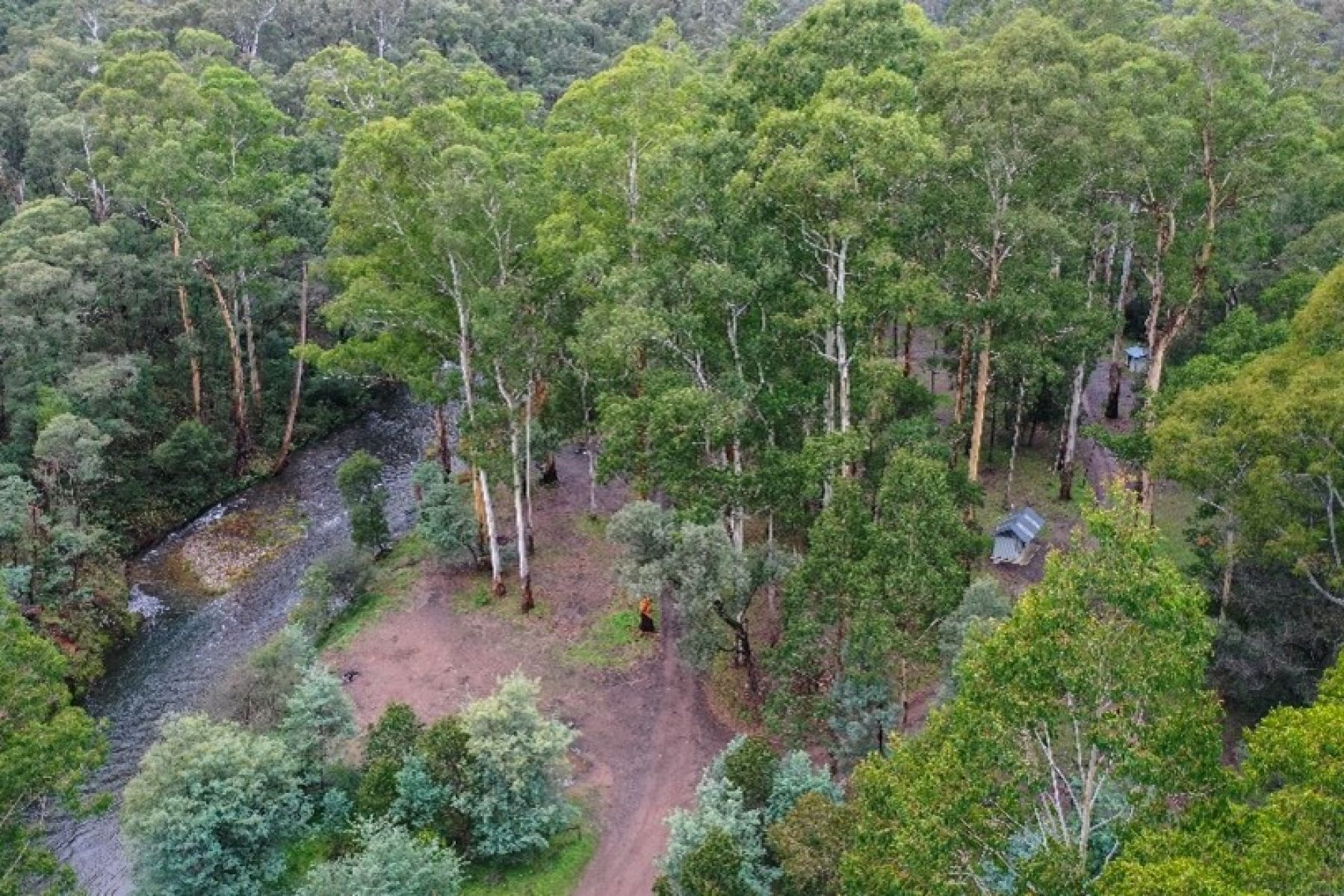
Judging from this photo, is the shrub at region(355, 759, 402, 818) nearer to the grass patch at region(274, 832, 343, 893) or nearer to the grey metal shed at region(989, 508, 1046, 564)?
the grass patch at region(274, 832, 343, 893)

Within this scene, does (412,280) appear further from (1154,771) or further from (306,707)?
(1154,771)

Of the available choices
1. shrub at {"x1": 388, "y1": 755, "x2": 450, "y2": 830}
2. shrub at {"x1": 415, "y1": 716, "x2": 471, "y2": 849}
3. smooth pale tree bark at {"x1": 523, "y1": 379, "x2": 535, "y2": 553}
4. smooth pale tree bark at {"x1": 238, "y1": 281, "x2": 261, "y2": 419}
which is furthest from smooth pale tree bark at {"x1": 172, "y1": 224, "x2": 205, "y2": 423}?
shrub at {"x1": 388, "y1": 755, "x2": 450, "y2": 830}

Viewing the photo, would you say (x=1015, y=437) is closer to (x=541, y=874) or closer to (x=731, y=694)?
(x=731, y=694)

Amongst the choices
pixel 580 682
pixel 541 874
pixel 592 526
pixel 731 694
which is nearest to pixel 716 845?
pixel 541 874

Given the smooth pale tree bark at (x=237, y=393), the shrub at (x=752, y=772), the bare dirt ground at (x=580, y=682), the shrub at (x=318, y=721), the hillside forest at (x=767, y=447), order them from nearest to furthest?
the hillside forest at (x=767, y=447) < the shrub at (x=752, y=772) < the shrub at (x=318, y=721) < the bare dirt ground at (x=580, y=682) < the smooth pale tree bark at (x=237, y=393)

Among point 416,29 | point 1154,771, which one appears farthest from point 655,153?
point 416,29

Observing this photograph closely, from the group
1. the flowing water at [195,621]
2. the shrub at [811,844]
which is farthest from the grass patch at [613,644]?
the shrub at [811,844]

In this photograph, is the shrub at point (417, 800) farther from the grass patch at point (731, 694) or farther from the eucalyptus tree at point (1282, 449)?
the eucalyptus tree at point (1282, 449)
